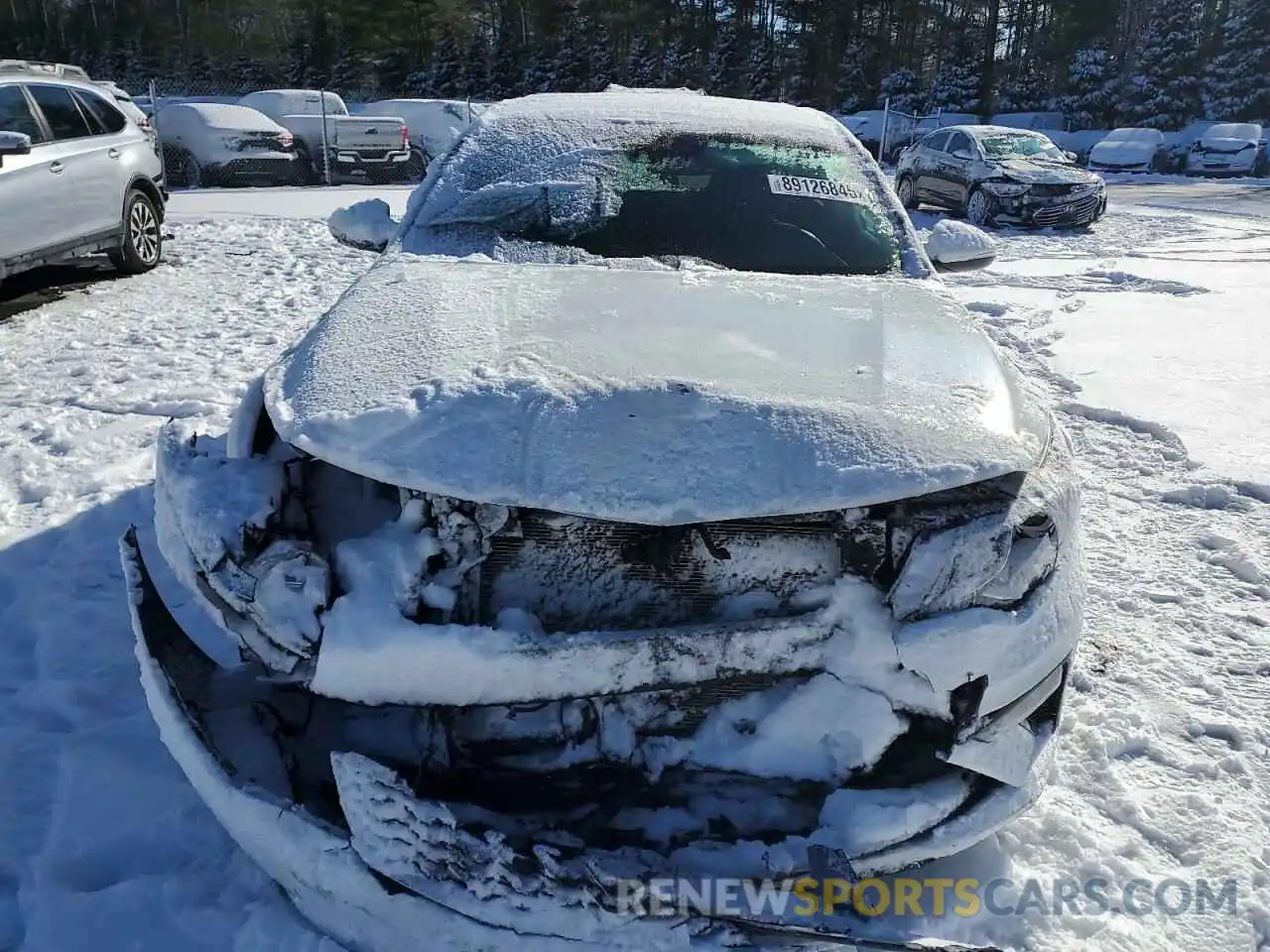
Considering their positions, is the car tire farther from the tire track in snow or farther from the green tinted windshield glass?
the tire track in snow

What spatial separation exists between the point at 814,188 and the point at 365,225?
66.8 inches

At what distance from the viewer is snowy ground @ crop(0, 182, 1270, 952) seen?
1.96 metres

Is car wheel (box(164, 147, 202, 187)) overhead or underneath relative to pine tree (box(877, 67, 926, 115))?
underneath

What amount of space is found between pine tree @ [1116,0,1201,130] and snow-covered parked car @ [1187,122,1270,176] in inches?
419

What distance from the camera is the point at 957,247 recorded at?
343 cm

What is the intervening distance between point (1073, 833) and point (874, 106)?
134ft

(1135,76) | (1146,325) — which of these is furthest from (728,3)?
(1146,325)

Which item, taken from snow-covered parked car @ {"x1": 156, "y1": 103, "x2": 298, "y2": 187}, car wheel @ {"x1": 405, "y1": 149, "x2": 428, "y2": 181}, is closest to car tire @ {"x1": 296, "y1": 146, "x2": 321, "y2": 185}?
snow-covered parked car @ {"x1": 156, "y1": 103, "x2": 298, "y2": 187}

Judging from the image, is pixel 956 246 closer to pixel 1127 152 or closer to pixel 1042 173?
pixel 1042 173

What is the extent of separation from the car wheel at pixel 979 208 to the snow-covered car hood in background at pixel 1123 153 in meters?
→ 13.5

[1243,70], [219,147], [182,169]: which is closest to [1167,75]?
[1243,70]

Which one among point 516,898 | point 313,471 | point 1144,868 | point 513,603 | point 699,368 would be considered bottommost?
point 1144,868

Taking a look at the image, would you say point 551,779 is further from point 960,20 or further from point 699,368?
point 960,20

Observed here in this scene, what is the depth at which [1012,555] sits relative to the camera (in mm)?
1817
